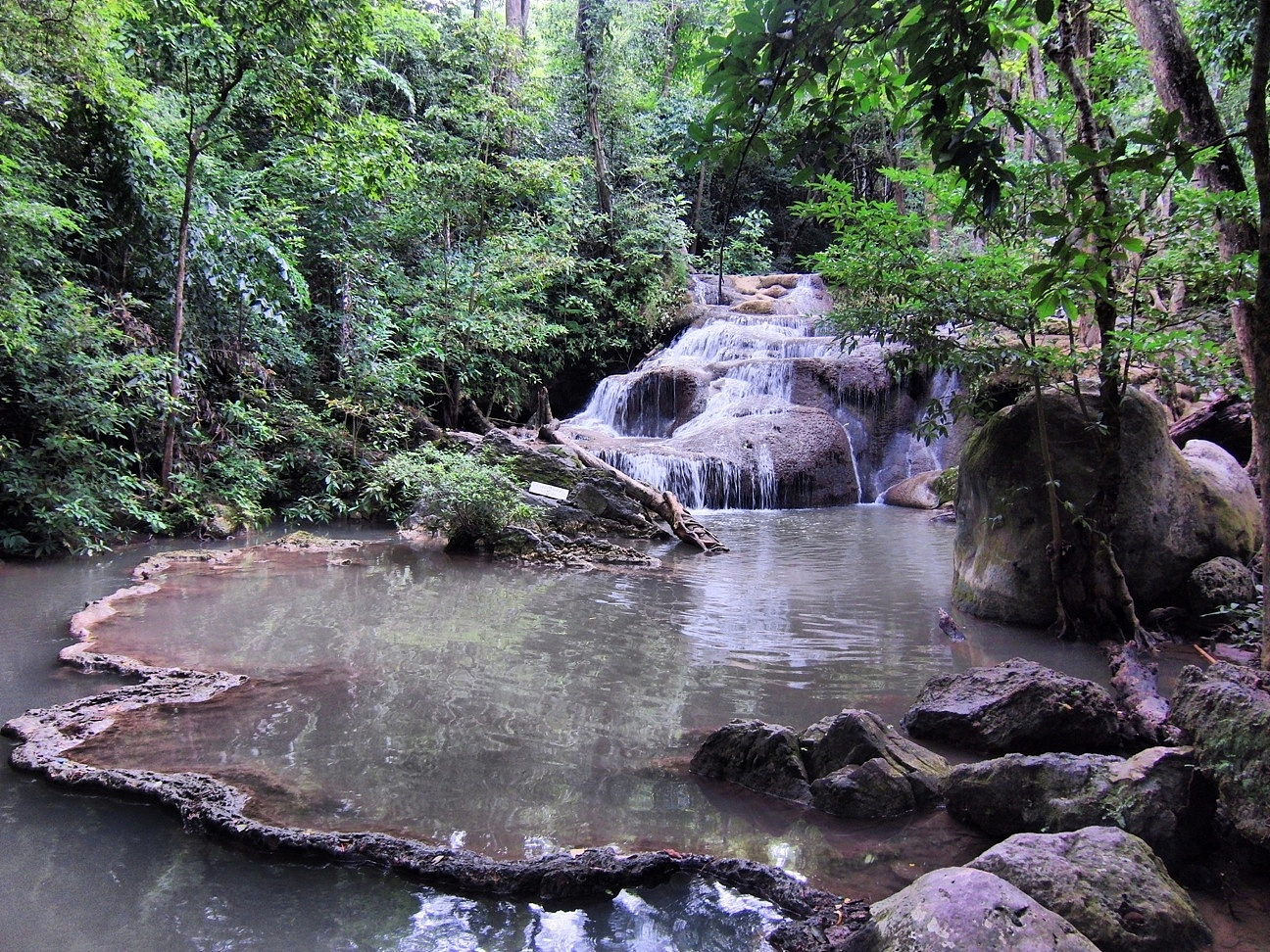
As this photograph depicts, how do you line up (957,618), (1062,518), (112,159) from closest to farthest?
(1062,518), (957,618), (112,159)

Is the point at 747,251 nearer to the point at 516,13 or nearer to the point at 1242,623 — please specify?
the point at 516,13

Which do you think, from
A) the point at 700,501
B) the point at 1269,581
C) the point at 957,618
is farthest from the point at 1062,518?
the point at 700,501

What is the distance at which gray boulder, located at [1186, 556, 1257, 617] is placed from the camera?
5504 millimetres

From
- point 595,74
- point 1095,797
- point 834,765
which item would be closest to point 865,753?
point 834,765

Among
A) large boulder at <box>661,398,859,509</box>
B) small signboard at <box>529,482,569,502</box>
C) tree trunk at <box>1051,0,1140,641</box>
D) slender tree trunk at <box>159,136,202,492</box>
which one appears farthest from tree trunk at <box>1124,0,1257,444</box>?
slender tree trunk at <box>159,136,202,492</box>

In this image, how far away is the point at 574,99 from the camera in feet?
→ 70.5

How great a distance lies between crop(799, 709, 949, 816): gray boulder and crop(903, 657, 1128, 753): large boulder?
Answer: 378 millimetres

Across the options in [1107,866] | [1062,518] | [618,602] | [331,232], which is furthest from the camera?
[331,232]

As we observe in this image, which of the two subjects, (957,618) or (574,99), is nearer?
(957,618)

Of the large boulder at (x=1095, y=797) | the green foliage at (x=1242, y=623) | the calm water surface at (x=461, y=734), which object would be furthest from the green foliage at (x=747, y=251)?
the large boulder at (x=1095, y=797)

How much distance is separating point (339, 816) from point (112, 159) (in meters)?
9.63

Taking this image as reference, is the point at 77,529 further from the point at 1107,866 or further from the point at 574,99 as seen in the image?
the point at 574,99

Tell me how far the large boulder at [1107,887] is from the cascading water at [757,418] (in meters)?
10.1

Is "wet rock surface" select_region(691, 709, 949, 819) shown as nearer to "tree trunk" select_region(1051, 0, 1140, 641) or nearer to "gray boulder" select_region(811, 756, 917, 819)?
"gray boulder" select_region(811, 756, 917, 819)
